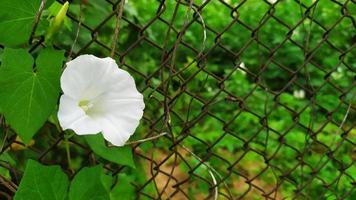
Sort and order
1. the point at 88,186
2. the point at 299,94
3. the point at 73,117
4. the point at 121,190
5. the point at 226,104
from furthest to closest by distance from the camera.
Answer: the point at 299,94 < the point at 226,104 < the point at 121,190 < the point at 88,186 < the point at 73,117

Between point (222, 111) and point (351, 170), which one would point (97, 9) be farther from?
point (222, 111)

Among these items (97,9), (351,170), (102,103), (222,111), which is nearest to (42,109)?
(102,103)

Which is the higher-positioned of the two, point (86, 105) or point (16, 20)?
point (16, 20)

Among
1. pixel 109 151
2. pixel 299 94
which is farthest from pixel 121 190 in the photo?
pixel 299 94

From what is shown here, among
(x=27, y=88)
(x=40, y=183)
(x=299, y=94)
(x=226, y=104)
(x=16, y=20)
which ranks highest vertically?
(x=299, y=94)

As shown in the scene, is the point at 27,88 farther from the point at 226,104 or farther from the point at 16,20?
the point at 226,104


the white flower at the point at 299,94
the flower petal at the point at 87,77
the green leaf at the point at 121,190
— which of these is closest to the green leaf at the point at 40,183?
the flower petal at the point at 87,77

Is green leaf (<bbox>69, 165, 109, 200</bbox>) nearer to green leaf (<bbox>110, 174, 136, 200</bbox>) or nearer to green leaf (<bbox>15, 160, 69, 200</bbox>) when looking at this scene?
green leaf (<bbox>15, 160, 69, 200</bbox>)

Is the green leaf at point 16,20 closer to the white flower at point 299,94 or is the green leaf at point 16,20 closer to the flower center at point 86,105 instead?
the flower center at point 86,105
